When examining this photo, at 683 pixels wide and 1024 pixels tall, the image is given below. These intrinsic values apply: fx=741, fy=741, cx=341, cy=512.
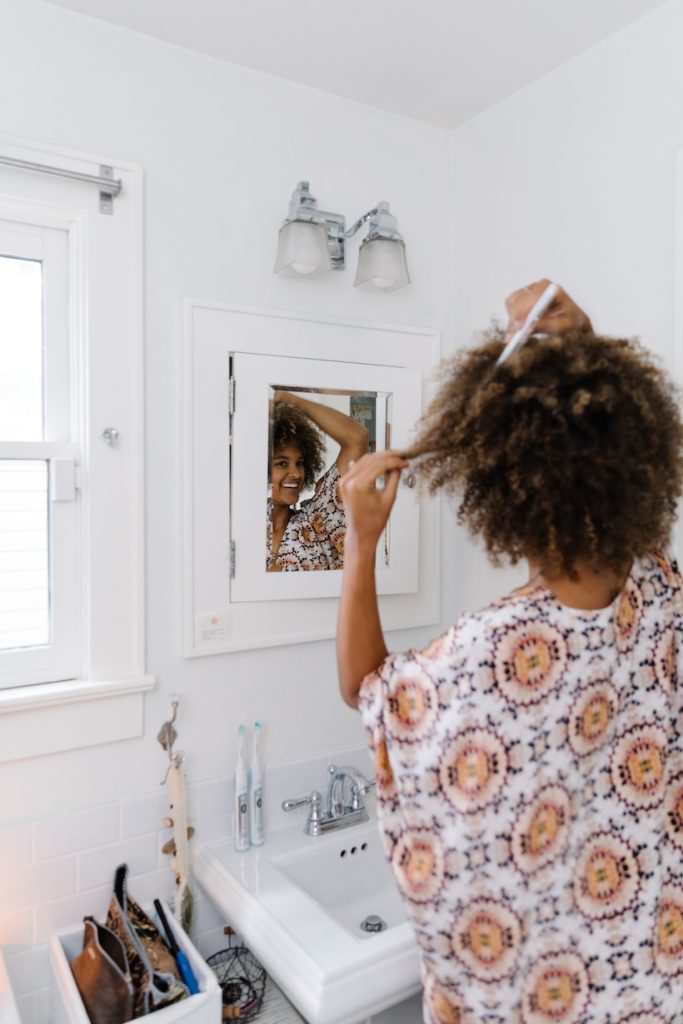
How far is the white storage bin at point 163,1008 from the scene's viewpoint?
3.96 feet

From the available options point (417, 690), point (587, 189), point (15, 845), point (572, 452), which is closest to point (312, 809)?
point (15, 845)

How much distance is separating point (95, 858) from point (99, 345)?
39.9 inches

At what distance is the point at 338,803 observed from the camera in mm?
1700

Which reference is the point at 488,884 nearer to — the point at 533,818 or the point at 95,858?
the point at 533,818

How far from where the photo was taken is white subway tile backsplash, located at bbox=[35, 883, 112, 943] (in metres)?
1.42

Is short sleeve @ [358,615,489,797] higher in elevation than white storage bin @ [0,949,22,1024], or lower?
higher

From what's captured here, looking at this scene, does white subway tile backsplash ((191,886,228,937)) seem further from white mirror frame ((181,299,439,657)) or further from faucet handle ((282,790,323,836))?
white mirror frame ((181,299,439,657))

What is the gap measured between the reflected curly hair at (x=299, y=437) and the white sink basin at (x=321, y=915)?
0.80 metres

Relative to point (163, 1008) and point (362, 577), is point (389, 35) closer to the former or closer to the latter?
point (362, 577)

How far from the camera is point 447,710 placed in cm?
82

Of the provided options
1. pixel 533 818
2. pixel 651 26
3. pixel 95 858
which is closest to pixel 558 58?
pixel 651 26

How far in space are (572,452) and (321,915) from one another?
0.98 meters

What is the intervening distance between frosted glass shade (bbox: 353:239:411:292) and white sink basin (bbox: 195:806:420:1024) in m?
1.22

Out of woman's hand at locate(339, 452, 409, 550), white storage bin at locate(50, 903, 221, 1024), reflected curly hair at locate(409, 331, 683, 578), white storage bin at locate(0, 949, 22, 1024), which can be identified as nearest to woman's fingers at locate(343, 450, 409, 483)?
woman's hand at locate(339, 452, 409, 550)
